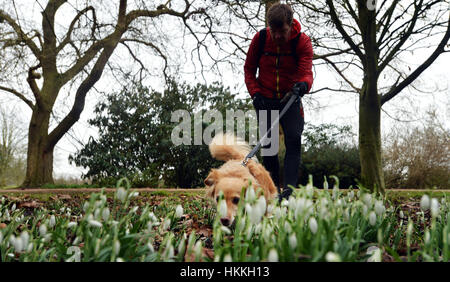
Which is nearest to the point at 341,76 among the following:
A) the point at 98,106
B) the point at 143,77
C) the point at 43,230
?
the point at 143,77

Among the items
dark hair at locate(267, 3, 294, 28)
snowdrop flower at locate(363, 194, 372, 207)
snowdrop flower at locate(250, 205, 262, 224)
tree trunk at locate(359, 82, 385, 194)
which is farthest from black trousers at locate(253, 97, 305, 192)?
tree trunk at locate(359, 82, 385, 194)

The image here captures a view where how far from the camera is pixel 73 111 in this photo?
40.7 ft

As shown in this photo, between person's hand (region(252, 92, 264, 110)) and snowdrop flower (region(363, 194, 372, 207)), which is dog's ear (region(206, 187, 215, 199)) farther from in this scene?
snowdrop flower (region(363, 194, 372, 207))

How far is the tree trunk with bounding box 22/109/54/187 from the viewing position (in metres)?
12.3

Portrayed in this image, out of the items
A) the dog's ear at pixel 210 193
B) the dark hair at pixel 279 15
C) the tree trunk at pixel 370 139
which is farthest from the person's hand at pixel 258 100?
the tree trunk at pixel 370 139

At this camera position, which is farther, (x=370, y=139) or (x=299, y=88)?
(x=370, y=139)

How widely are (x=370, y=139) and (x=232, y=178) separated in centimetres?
467

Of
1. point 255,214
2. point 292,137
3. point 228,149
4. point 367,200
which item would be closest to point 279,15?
point 292,137

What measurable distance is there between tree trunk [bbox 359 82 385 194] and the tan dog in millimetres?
3252

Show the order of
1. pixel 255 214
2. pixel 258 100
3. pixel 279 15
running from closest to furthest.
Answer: pixel 255 214 < pixel 279 15 < pixel 258 100

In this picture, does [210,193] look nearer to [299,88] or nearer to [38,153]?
[299,88]

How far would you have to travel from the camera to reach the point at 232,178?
11.2 feet

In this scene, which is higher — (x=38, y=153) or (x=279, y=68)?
(x=279, y=68)
